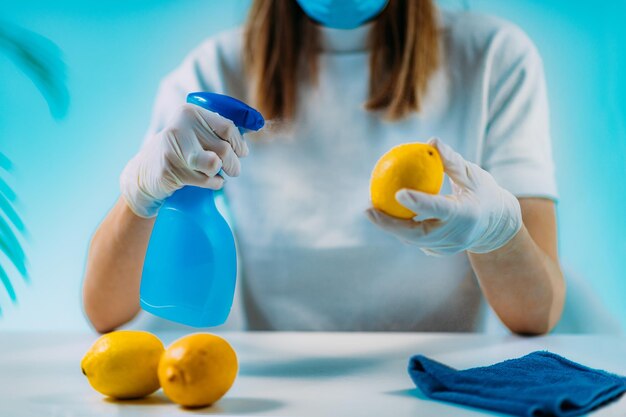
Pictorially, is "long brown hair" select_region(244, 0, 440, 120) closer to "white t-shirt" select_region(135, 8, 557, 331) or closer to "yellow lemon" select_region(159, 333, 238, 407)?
→ "white t-shirt" select_region(135, 8, 557, 331)

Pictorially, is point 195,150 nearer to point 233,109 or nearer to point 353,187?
point 233,109

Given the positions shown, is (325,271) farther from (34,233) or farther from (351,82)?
(34,233)

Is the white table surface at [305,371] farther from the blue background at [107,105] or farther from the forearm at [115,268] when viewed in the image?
the blue background at [107,105]

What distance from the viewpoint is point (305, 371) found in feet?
3.36

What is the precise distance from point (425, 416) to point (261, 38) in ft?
3.51

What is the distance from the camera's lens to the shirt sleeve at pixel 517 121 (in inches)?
55.1

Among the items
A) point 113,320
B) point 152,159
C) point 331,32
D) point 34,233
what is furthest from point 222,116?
point 34,233

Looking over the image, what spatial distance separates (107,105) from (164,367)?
5.14 ft

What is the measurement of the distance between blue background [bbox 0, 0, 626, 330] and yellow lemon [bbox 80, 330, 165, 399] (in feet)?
4.51

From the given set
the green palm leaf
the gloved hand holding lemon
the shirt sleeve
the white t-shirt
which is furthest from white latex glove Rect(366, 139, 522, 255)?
the green palm leaf

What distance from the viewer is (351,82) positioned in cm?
162

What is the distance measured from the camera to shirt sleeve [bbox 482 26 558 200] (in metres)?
1.40

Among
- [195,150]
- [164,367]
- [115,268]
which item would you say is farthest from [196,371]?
[115,268]

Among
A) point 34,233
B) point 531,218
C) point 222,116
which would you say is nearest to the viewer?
point 222,116
